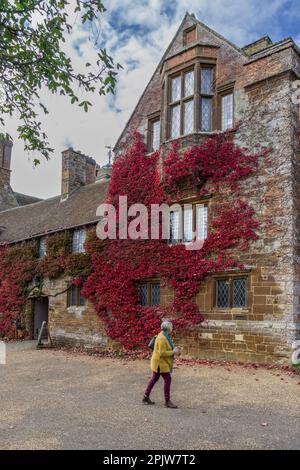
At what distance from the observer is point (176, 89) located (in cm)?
1461

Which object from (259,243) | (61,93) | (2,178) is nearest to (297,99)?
(259,243)

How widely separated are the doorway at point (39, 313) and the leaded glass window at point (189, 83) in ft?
38.7

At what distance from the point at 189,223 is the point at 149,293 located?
296 cm

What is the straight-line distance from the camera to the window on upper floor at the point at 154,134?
15.6m

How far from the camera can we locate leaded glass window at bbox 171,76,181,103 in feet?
47.4

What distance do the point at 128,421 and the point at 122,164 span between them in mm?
11139

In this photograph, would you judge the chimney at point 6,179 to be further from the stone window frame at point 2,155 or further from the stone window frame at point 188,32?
the stone window frame at point 188,32

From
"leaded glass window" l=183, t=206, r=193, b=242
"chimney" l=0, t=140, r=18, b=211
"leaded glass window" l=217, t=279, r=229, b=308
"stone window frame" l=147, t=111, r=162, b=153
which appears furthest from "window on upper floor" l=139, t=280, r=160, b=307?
"chimney" l=0, t=140, r=18, b=211

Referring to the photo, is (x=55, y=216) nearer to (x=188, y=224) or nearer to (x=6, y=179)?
(x=188, y=224)

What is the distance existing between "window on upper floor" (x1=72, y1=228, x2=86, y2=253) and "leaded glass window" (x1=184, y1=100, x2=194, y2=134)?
6.54m

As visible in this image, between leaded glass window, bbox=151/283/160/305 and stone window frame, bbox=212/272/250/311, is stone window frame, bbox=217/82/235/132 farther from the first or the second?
leaded glass window, bbox=151/283/160/305

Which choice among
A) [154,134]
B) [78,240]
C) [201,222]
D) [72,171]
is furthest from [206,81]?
[72,171]

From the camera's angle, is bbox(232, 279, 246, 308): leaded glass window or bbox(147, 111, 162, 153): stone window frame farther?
bbox(147, 111, 162, 153): stone window frame

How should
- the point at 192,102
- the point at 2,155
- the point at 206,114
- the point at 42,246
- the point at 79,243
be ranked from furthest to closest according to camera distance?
the point at 2,155 < the point at 42,246 < the point at 79,243 < the point at 192,102 < the point at 206,114
